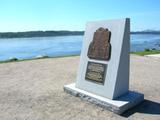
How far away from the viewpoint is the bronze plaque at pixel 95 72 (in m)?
5.11

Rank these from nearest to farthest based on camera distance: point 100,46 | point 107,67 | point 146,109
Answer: point 146,109 → point 107,67 → point 100,46

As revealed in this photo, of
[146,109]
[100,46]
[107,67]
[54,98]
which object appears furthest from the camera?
[54,98]

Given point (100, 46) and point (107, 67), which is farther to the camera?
point (100, 46)

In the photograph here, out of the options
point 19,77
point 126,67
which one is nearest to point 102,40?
point 126,67

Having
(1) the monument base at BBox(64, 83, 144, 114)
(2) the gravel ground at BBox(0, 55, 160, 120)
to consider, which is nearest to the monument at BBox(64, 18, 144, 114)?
(1) the monument base at BBox(64, 83, 144, 114)

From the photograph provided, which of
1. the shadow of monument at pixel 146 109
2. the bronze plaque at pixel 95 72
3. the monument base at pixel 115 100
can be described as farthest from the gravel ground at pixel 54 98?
the bronze plaque at pixel 95 72

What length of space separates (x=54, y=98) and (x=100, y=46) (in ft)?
5.68

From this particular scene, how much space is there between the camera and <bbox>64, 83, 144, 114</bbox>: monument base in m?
4.55

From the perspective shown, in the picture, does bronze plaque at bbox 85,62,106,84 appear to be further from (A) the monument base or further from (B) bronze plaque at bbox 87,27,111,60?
(A) the monument base

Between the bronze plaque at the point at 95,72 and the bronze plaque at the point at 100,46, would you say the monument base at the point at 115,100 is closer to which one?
the bronze plaque at the point at 95,72

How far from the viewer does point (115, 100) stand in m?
4.82

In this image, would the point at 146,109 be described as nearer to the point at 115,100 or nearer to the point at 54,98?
the point at 115,100

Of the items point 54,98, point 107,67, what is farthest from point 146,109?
point 54,98

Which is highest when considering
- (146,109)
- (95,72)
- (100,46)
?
(100,46)
